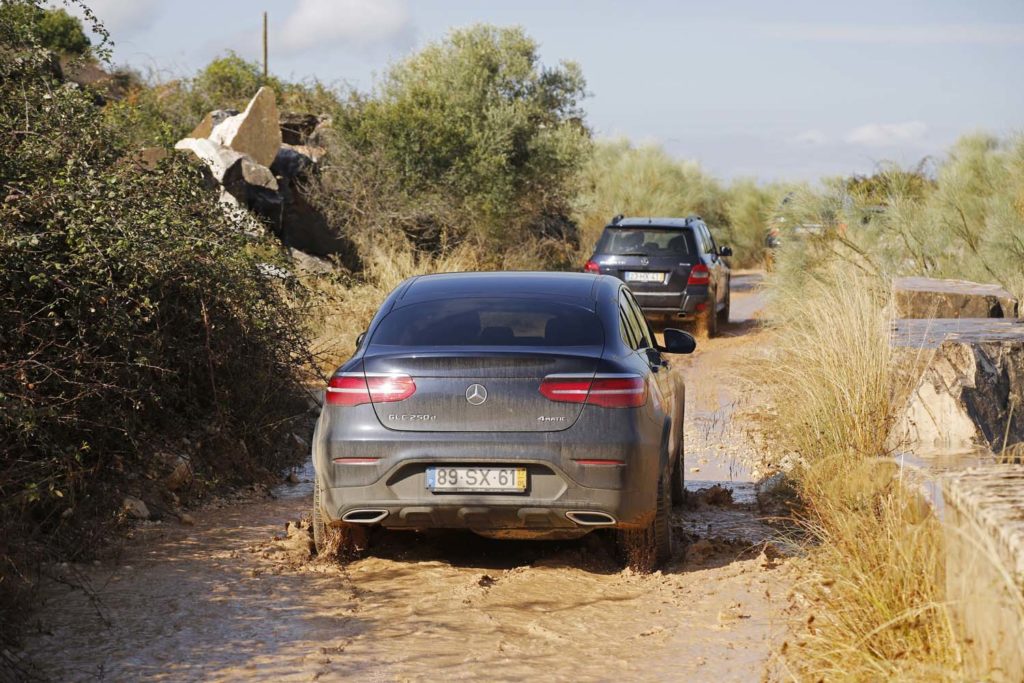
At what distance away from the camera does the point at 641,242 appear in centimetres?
1895

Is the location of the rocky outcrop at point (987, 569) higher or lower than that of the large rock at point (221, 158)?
lower

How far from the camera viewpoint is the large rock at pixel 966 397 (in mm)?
8234

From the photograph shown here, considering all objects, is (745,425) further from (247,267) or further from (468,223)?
Result: (468,223)

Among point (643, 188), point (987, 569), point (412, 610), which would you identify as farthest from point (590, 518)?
point (643, 188)

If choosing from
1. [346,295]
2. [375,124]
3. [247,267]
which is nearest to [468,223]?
[375,124]

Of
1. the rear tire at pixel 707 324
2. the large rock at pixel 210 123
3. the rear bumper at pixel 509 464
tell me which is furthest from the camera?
the large rock at pixel 210 123

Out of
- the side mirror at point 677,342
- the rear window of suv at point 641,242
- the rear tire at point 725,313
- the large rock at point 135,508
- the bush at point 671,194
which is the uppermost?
the bush at point 671,194

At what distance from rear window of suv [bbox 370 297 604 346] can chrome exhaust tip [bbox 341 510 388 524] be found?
35.1 inches

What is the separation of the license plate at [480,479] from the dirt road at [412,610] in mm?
540

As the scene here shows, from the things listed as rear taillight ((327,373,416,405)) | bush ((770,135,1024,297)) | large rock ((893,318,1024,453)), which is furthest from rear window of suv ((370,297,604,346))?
bush ((770,135,1024,297))

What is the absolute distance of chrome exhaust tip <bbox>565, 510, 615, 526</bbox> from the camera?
641cm

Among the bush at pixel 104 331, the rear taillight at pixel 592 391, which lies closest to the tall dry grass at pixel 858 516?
the rear taillight at pixel 592 391

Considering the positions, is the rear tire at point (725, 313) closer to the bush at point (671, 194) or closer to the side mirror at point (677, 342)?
the bush at point (671, 194)

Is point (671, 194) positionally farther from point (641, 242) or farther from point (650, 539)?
point (650, 539)
